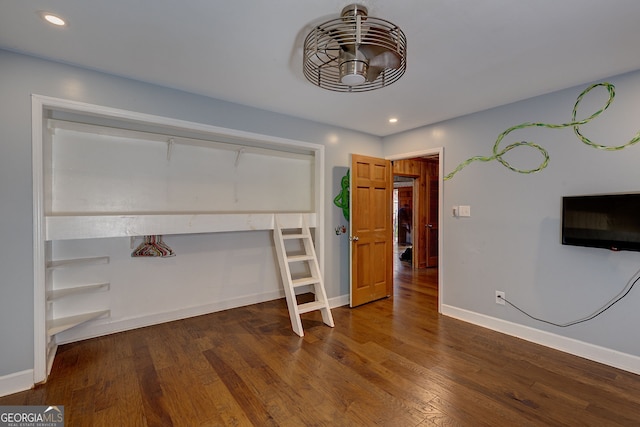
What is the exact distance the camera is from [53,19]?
1.80m

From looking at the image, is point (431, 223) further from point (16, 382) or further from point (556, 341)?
point (16, 382)

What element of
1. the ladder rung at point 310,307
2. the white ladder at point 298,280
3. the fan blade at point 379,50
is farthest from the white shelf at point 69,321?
the fan blade at point 379,50

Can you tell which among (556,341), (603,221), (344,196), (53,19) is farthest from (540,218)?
(53,19)

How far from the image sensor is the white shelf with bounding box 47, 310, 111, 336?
2465 millimetres

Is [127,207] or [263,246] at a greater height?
[127,207]

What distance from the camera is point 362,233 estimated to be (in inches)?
158

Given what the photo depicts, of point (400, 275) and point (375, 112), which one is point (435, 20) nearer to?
point (375, 112)

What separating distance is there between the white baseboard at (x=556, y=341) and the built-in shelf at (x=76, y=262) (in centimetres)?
396

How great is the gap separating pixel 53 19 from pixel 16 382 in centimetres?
250

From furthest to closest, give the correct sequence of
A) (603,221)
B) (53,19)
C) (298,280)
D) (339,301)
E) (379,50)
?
(339,301)
(298,280)
(603,221)
(53,19)
(379,50)

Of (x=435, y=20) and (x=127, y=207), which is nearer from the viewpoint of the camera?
(x=435, y=20)

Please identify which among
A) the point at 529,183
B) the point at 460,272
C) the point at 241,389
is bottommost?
the point at 241,389

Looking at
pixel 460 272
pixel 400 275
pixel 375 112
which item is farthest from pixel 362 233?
pixel 400 275

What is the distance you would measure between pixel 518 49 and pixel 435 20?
78 centimetres
